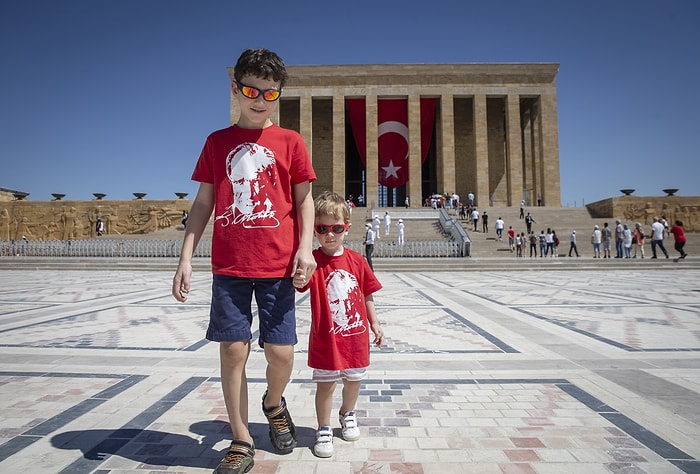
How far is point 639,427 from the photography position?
6.31 ft

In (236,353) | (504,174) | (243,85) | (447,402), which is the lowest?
(447,402)

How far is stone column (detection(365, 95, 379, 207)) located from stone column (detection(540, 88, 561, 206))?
1199 centimetres

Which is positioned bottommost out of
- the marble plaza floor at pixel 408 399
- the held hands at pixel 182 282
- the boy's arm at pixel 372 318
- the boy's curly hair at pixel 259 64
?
the marble plaza floor at pixel 408 399

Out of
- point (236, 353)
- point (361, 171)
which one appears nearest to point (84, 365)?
point (236, 353)

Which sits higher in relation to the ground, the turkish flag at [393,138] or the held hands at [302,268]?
the turkish flag at [393,138]

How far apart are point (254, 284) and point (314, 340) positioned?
396 mm

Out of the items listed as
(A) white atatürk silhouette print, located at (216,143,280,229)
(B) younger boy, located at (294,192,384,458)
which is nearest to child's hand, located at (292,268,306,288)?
(B) younger boy, located at (294,192,384,458)

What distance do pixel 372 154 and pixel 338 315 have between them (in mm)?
27925

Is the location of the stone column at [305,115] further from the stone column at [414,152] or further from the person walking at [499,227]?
the person walking at [499,227]

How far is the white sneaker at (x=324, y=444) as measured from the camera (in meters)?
1.69

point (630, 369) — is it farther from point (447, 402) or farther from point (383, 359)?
point (383, 359)

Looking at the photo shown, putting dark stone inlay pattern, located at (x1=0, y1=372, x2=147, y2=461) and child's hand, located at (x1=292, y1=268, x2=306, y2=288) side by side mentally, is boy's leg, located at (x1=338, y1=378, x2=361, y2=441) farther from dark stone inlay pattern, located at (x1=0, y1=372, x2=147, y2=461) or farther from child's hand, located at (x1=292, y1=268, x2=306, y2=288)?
dark stone inlay pattern, located at (x1=0, y1=372, x2=147, y2=461)

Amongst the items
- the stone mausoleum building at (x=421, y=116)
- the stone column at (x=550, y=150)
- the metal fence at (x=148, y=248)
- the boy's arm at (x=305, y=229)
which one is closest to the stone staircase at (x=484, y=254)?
the metal fence at (x=148, y=248)

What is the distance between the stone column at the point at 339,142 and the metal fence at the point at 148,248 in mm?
13457
